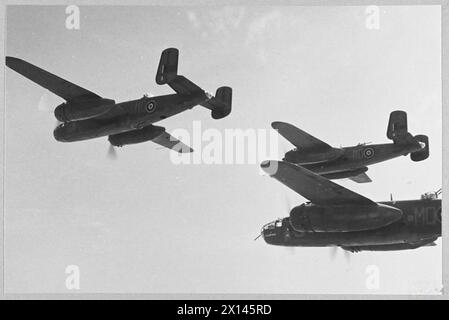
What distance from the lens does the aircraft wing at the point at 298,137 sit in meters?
11.4

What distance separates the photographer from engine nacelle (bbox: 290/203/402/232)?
1102 cm

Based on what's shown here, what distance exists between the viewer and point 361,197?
11016 mm

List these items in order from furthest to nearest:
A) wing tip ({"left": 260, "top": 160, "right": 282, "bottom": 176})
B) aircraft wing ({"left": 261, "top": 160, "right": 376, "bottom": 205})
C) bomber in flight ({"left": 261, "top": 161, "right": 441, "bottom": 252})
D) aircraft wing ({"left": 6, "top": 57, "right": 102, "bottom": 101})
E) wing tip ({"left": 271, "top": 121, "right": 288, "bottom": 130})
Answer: aircraft wing ({"left": 6, "top": 57, "right": 102, "bottom": 101}) → wing tip ({"left": 271, "top": 121, "right": 288, "bottom": 130}) → bomber in flight ({"left": 261, "top": 161, "right": 441, "bottom": 252}) → aircraft wing ({"left": 261, "top": 160, "right": 376, "bottom": 205}) → wing tip ({"left": 260, "top": 160, "right": 282, "bottom": 176})

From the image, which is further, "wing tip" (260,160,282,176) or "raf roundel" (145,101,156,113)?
"raf roundel" (145,101,156,113)

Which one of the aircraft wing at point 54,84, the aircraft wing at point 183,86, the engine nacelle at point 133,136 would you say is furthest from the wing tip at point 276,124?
the aircraft wing at point 54,84

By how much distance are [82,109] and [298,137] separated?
4173mm

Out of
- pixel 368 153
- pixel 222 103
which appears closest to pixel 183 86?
pixel 222 103

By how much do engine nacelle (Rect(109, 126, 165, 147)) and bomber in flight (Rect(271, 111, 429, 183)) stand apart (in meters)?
2.50

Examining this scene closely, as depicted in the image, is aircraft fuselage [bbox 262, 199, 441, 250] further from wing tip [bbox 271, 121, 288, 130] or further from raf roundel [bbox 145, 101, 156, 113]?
raf roundel [bbox 145, 101, 156, 113]

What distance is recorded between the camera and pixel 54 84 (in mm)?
11859

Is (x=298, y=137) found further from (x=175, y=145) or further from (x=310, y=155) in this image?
(x=175, y=145)
